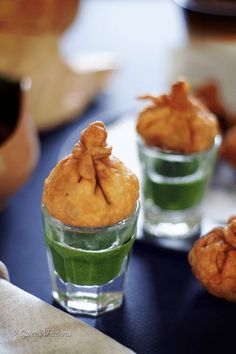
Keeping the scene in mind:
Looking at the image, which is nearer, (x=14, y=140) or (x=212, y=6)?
(x=14, y=140)

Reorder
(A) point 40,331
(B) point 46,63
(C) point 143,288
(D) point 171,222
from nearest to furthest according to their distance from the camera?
(A) point 40,331 → (C) point 143,288 → (D) point 171,222 → (B) point 46,63

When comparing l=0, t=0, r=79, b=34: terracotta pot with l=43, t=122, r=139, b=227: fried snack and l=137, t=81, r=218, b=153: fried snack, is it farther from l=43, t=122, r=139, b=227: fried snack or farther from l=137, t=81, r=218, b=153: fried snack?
l=43, t=122, r=139, b=227: fried snack

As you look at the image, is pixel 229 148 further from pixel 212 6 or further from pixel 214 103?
pixel 212 6

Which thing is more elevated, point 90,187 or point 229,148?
point 90,187

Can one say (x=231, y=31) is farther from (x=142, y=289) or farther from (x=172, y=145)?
(x=142, y=289)

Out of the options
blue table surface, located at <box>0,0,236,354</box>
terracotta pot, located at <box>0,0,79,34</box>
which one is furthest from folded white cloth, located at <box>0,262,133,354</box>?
terracotta pot, located at <box>0,0,79,34</box>

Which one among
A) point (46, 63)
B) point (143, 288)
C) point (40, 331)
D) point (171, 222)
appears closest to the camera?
point (40, 331)

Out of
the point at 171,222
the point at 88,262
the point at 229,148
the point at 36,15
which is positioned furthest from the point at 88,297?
the point at 36,15
